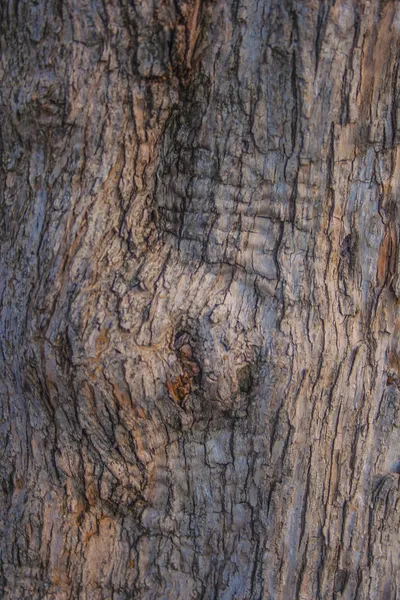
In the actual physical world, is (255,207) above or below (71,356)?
above

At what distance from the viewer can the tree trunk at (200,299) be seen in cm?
160

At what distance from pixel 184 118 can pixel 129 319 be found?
0.63m

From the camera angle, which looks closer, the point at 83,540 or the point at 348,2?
the point at 348,2

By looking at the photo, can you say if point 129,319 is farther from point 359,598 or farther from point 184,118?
point 359,598

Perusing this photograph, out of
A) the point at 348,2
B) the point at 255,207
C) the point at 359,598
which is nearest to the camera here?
the point at 348,2

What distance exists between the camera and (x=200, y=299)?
1661mm

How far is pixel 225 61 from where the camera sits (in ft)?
5.25

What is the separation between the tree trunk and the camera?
1.60 metres

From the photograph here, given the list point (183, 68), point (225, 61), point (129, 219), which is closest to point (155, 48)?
point (183, 68)

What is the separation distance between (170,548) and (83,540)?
0.93 feet

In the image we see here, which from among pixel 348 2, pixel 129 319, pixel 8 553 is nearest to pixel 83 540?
pixel 8 553

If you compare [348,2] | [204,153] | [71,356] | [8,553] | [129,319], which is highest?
[348,2]

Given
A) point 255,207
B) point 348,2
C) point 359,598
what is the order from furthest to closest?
point 359,598
point 255,207
point 348,2

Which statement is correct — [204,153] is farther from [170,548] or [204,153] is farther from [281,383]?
[170,548]
